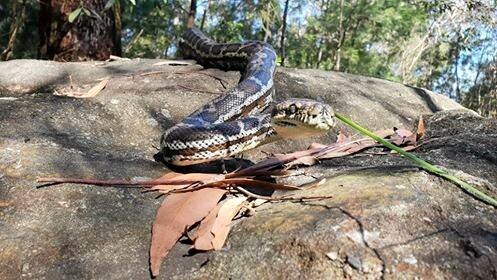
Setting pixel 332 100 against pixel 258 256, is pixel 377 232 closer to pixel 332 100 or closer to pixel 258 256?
pixel 258 256

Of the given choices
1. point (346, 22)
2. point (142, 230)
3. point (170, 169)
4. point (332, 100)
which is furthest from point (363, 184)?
point (346, 22)

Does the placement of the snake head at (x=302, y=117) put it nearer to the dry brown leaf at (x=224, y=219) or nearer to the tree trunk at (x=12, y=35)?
the dry brown leaf at (x=224, y=219)

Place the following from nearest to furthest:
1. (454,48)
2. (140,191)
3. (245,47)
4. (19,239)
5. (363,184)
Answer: (19,239), (363,184), (140,191), (245,47), (454,48)

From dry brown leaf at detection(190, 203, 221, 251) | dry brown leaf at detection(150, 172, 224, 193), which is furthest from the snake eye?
dry brown leaf at detection(190, 203, 221, 251)

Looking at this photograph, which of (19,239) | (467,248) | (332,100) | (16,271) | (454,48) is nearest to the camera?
(467,248)

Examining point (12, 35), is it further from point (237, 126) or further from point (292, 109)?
point (292, 109)

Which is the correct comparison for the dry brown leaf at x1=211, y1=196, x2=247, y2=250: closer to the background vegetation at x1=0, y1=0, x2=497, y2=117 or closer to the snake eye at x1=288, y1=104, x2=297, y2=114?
the snake eye at x1=288, y1=104, x2=297, y2=114

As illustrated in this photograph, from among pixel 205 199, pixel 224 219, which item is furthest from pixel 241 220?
pixel 205 199
